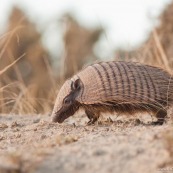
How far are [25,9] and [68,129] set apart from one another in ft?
62.4

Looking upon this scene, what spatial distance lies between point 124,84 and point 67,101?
62cm

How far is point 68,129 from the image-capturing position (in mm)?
5512

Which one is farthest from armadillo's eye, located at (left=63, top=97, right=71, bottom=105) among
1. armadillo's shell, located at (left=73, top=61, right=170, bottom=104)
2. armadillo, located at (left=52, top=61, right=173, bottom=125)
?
armadillo's shell, located at (left=73, top=61, right=170, bottom=104)

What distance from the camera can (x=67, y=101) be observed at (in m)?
5.98

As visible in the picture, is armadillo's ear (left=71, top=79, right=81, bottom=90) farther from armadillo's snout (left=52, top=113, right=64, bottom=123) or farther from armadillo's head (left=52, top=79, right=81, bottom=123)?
armadillo's snout (left=52, top=113, right=64, bottom=123)

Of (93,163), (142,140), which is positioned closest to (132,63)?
(142,140)

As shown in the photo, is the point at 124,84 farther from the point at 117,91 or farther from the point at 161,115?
the point at 161,115

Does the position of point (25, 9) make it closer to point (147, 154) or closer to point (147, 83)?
point (147, 83)

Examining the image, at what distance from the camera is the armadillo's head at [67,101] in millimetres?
5961

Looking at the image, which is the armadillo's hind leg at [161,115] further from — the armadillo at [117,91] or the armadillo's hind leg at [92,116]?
the armadillo's hind leg at [92,116]

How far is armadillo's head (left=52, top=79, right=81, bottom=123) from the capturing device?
5.96 meters

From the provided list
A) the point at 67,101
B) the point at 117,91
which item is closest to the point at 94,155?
the point at 117,91

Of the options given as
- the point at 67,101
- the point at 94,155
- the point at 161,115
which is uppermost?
the point at 94,155

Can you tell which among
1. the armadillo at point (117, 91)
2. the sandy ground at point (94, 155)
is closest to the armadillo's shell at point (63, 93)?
the armadillo at point (117, 91)
